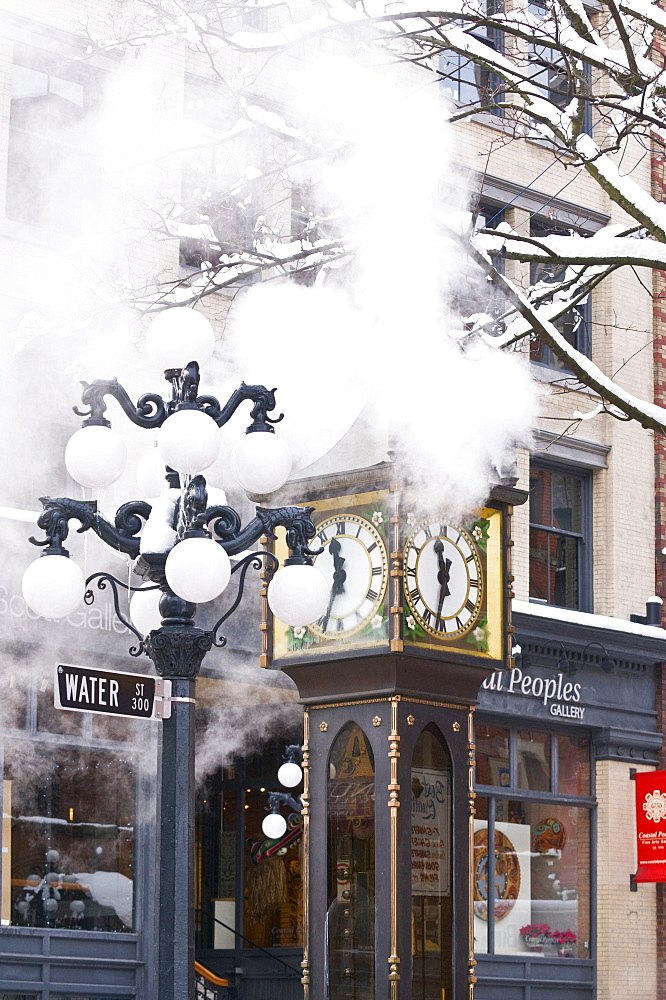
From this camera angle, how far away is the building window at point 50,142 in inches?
480

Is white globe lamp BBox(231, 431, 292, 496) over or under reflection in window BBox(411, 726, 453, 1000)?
over

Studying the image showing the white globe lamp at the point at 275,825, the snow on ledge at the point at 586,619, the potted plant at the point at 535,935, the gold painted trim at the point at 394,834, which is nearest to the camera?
the gold painted trim at the point at 394,834

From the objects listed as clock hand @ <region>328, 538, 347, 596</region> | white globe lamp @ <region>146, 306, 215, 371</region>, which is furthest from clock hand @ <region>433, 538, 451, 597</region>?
white globe lamp @ <region>146, 306, 215, 371</region>

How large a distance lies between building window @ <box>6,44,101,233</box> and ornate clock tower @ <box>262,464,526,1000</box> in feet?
15.1

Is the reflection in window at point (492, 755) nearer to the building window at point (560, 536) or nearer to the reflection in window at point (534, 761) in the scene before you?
the reflection in window at point (534, 761)

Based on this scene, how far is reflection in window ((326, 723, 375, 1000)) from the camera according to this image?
811 centimetres

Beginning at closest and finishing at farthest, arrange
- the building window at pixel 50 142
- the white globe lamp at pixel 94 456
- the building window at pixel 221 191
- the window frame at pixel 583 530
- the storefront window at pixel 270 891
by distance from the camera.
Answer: the white globe lamp at pixel 94 456 < the building window at pixel 221 191 < the building window at pixel 50 142 < the storefront window at pixel 270 891 < the window frame at pixel 583 530

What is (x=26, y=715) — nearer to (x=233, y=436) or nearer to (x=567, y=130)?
(x=233, y=436)

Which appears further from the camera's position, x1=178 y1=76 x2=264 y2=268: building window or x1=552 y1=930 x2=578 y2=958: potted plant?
x1=552 y1=930 x2=578 y2=958: potted plant

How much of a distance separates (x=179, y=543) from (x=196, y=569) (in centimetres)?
14

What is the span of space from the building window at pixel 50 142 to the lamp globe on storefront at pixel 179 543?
20.3 feet

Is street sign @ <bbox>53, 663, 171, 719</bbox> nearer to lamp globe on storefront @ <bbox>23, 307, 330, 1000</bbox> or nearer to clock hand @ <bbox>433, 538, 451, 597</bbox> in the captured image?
lamp globe on storefront @ <bbox>23, 307, 330, 1000</bbox>

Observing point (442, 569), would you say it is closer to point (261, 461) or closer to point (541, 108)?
point (541, 108)

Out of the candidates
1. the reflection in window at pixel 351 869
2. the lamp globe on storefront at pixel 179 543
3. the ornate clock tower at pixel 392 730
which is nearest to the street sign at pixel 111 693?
the lamp globe on storefront at pixel 179 543
